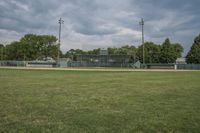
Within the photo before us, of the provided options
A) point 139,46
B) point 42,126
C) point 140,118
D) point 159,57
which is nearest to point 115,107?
point 140,118

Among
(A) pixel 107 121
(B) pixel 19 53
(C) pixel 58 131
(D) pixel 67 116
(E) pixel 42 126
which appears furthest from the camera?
(B) pixel 19 53

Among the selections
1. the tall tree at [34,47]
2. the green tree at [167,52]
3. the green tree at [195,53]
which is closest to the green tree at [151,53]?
the green tree at [167,52]

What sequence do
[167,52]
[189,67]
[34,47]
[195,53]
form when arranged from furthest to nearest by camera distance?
[34,47] < [167,52] < [195,53] < [189,67]

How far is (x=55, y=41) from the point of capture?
9769 cm

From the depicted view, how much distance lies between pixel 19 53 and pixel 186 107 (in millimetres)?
94650

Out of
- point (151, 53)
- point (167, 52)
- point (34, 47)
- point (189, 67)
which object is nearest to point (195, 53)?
point (189, 67)

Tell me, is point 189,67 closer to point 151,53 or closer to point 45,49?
point 151,53

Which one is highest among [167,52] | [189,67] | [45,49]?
[45,49]

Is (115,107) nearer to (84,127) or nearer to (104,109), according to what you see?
(104,109)

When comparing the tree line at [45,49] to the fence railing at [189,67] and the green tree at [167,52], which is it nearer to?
the green tree at [167,52]

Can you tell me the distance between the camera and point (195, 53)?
2731 inches

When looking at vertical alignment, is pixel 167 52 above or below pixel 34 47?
below

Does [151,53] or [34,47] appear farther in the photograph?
[34,47]

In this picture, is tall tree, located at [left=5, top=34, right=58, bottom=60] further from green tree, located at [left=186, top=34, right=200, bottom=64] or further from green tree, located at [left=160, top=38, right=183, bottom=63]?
green tree, located at [left=186, top=34, right=200, bottom=64]
